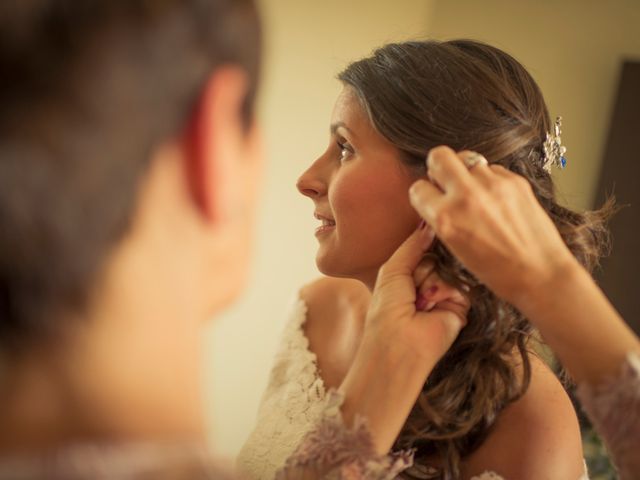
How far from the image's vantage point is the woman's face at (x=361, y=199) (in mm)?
1506

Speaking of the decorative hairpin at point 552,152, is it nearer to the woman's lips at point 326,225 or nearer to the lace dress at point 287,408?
the woman's lips at point 326,225

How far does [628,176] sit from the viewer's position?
3182 mm

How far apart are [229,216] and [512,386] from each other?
1.05m

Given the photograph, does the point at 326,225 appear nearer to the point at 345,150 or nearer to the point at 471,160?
the point at 345,150

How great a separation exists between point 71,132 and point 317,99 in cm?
262

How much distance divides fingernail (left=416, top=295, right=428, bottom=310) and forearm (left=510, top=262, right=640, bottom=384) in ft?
1.05

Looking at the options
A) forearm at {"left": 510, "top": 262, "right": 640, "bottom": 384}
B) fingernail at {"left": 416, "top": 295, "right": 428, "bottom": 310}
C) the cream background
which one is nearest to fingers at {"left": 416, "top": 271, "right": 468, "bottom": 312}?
fingernail at {"left": 416, "top": 295, "right": 428, "bottom": 310}

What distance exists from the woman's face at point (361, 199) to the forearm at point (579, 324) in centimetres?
55

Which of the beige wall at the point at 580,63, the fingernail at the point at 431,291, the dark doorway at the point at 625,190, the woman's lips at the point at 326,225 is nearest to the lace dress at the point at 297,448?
the fingernail at the point at 431,291

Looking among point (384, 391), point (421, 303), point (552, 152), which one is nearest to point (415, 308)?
point (421, 303)

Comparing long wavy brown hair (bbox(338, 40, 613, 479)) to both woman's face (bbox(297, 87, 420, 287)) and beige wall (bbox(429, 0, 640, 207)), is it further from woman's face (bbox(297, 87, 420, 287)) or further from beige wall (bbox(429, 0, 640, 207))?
beige wall (bbox(429, 0, 640, 207))

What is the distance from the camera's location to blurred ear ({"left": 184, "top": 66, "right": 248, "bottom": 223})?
0.57 m

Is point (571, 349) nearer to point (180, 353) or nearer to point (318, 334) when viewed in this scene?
point (180, 353)

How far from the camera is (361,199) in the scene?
1523mm
